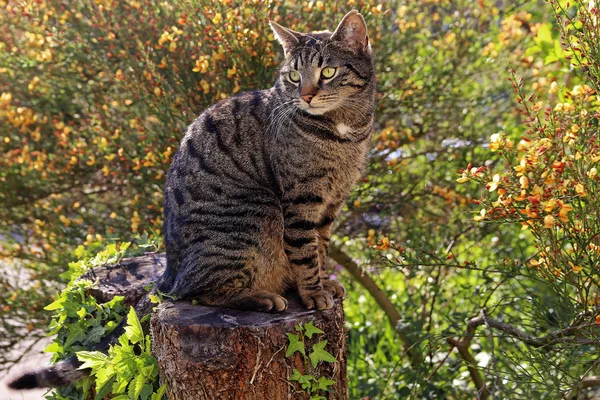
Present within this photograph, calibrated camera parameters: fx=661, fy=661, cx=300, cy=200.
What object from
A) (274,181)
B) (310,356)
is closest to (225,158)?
(274,181)

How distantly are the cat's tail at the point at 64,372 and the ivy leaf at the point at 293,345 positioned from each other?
2.85ft

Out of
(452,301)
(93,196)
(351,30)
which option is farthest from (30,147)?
(452,301)

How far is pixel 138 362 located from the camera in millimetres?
2900

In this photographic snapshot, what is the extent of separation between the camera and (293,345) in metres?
2.74

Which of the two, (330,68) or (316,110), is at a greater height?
(330,68)

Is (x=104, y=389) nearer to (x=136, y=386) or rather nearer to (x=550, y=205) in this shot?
(x=136, y=386)

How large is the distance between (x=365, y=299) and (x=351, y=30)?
10.2ft

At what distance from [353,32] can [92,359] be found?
191cm

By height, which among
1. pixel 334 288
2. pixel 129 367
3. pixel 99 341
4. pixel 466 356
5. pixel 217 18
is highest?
pixel 217 18

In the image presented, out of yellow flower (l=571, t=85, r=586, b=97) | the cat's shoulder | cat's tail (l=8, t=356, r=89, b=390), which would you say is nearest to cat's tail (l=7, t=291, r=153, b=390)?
cat's tail (l=8, t=356, r=89, b=390)

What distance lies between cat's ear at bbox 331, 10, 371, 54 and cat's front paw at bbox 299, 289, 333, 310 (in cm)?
118

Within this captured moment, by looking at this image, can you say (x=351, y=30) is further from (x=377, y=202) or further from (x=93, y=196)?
(x=93, y=196)

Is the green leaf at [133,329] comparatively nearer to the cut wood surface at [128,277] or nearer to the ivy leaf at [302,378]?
the cut wood surface at [128,277]

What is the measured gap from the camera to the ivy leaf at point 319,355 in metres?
2.80
